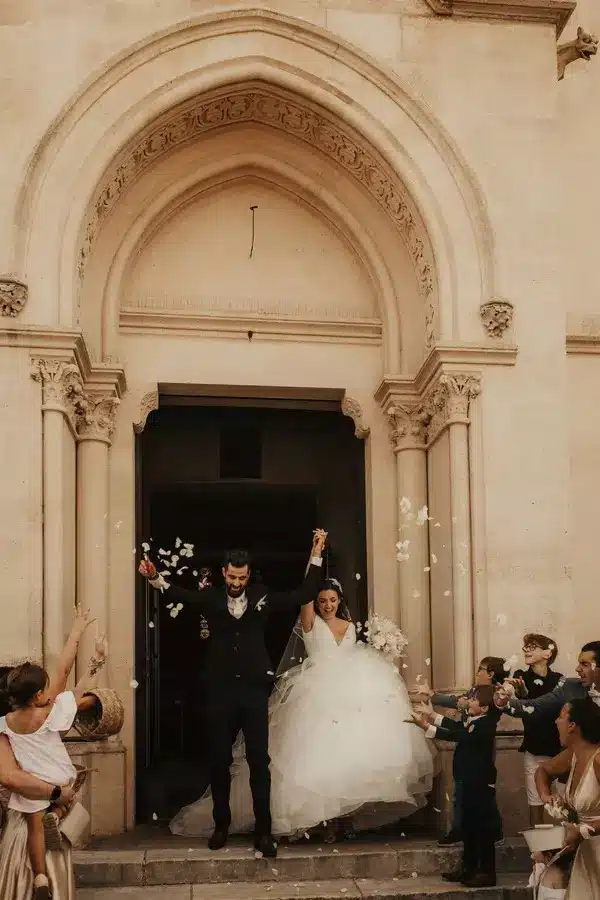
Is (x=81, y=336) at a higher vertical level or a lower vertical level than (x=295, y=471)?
higher

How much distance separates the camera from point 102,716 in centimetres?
707

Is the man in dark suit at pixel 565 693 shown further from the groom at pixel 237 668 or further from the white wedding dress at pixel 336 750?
the groom at pixel 237 668

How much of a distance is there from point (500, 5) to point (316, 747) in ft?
20.1

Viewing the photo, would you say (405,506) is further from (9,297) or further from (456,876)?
(9,297)

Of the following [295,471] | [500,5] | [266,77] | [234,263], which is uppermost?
[500,5]

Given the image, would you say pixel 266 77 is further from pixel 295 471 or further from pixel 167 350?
pixel 295 471

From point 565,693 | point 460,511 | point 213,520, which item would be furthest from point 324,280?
point 565,693

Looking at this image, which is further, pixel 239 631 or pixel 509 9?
pixel 509 9

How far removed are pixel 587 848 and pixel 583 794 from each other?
32cm

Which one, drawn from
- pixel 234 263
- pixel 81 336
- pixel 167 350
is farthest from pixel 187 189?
pixel 81 336

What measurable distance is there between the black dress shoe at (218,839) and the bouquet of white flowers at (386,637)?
82.4 inches

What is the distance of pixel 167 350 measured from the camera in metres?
10.6

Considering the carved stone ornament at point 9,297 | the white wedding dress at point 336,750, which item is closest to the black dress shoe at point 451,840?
the white wedding dress at point 336,750

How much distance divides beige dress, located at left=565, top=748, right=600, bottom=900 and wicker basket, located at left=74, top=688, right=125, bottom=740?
8.47ft
